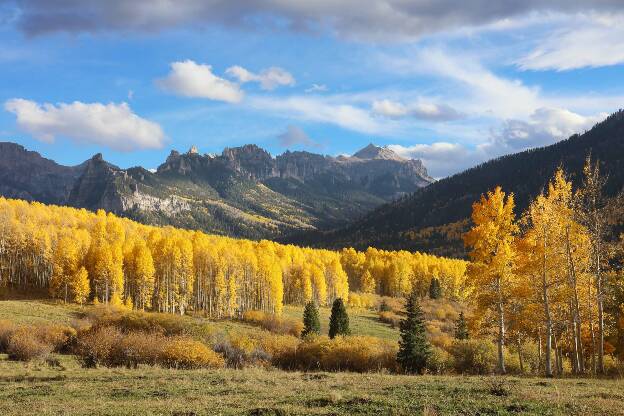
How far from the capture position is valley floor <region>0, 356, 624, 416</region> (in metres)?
15.4

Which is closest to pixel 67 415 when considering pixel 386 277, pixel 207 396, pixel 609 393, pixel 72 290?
pixel 207 396

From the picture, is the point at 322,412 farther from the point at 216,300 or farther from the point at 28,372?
the point at 216,300

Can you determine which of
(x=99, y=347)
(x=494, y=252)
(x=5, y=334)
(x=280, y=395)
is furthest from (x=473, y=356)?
(x=5, y=334)

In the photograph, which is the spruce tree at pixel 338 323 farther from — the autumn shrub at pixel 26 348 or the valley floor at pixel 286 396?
the valley floor at pixel 286 396

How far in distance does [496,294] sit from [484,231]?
4.31 m

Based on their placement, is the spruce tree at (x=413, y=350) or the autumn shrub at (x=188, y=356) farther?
the spruce tree at (x=413, y=350)

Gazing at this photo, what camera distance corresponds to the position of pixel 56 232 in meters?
113

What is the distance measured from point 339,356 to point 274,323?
154 ft

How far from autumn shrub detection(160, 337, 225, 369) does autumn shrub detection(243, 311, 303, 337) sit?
45.2 metres

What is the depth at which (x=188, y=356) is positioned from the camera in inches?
1405

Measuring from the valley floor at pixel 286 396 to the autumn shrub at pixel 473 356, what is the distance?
21396 millimetres

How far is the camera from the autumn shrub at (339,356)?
4072cm

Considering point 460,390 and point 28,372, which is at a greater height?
point 460,390

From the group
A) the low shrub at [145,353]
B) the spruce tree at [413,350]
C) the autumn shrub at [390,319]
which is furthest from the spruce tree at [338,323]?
the autumn shrub at [390,319]
